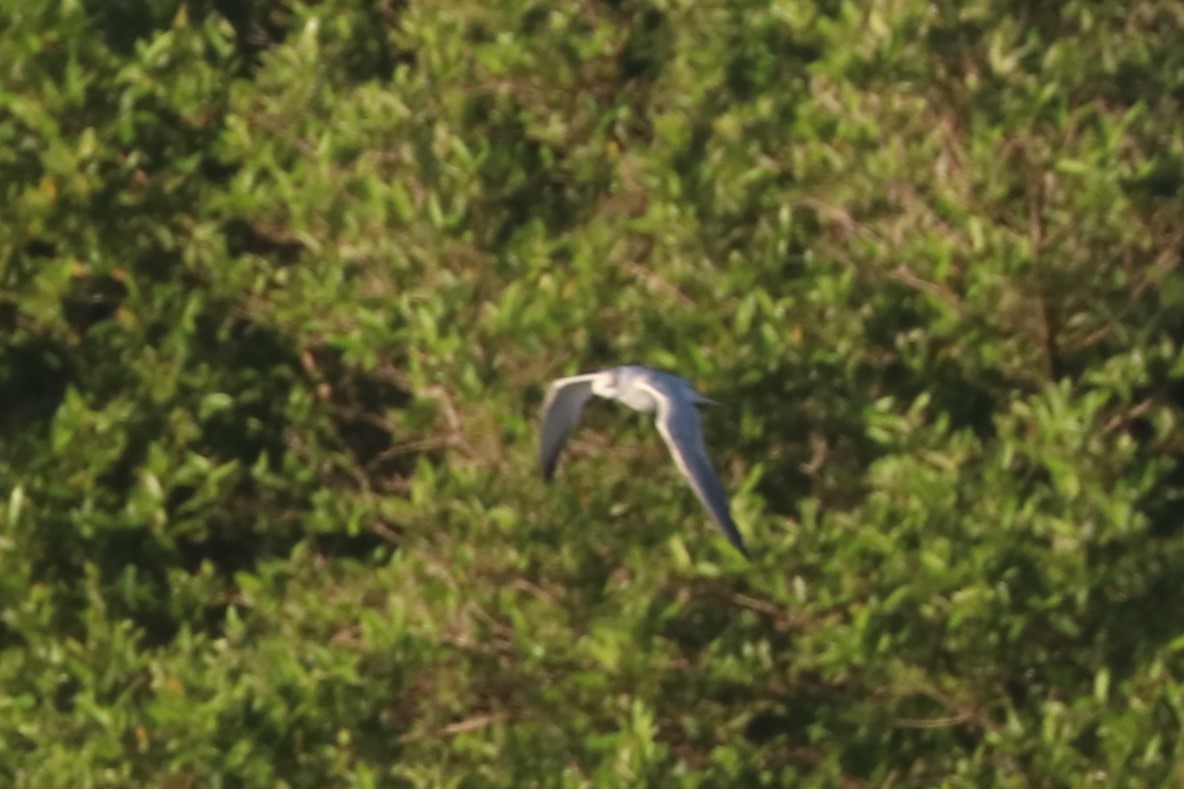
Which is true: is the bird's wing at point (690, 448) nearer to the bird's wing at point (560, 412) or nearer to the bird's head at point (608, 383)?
the bird's head at point (608, 383)

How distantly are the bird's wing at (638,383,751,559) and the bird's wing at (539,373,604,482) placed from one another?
0.34m

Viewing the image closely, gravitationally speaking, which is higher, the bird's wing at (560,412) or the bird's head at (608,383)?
the bird's head at (608,383)

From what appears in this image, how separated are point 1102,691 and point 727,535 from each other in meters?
1.27

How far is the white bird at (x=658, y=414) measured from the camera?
231 inches

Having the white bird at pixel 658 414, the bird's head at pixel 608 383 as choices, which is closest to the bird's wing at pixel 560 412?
the white bird at pixel 658 414

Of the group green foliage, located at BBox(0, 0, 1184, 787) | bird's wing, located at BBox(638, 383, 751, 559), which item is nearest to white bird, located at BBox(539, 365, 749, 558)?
bird's wing, located at BBox(638, 383, 751, 559)

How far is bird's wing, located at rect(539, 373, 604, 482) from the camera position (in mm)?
6348

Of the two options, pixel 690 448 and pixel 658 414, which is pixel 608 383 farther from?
pixel 690 448

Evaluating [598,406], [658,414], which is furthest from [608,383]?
[598,406]

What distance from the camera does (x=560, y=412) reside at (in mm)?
6391

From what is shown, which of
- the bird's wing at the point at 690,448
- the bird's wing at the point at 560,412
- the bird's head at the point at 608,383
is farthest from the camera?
the bird's wing at the point at 560,412

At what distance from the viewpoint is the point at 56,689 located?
23.0 feet

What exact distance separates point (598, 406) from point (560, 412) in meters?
0.51

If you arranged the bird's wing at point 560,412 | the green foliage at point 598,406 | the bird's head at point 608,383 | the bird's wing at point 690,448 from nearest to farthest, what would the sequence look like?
the bird's wing at point 690,448 < the bird's head at point 608,383 < the bird's wing at point 560,412 < the green foliage at point 598,406
